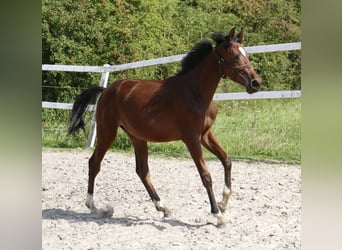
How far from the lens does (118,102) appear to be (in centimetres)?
186

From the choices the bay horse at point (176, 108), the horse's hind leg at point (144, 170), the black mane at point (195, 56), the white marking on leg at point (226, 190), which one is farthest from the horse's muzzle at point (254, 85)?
the horse's hind leg at point (144, 170)

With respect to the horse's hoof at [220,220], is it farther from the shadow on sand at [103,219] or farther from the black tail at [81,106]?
the black tail at [81,106]

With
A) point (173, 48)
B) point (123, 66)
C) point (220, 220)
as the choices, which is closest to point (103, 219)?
point (220, 220)

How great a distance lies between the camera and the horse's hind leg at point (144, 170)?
5.81 ft

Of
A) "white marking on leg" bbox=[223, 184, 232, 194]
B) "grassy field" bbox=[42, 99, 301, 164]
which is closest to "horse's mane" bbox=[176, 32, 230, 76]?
"grassy field" bbox=[42, 99, 301, 164]

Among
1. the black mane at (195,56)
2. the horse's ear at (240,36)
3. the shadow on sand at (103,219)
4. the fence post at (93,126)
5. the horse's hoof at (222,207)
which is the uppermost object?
the horse's ear at (240,36)

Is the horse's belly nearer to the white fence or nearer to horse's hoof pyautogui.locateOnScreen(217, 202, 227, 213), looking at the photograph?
the white fence

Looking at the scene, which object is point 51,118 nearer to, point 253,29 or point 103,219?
point 103,219

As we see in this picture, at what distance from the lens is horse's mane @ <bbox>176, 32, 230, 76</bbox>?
169 centimetres

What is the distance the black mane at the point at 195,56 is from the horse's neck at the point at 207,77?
19mm

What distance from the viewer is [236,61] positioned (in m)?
1.60

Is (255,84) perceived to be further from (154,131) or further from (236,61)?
(154,131)
